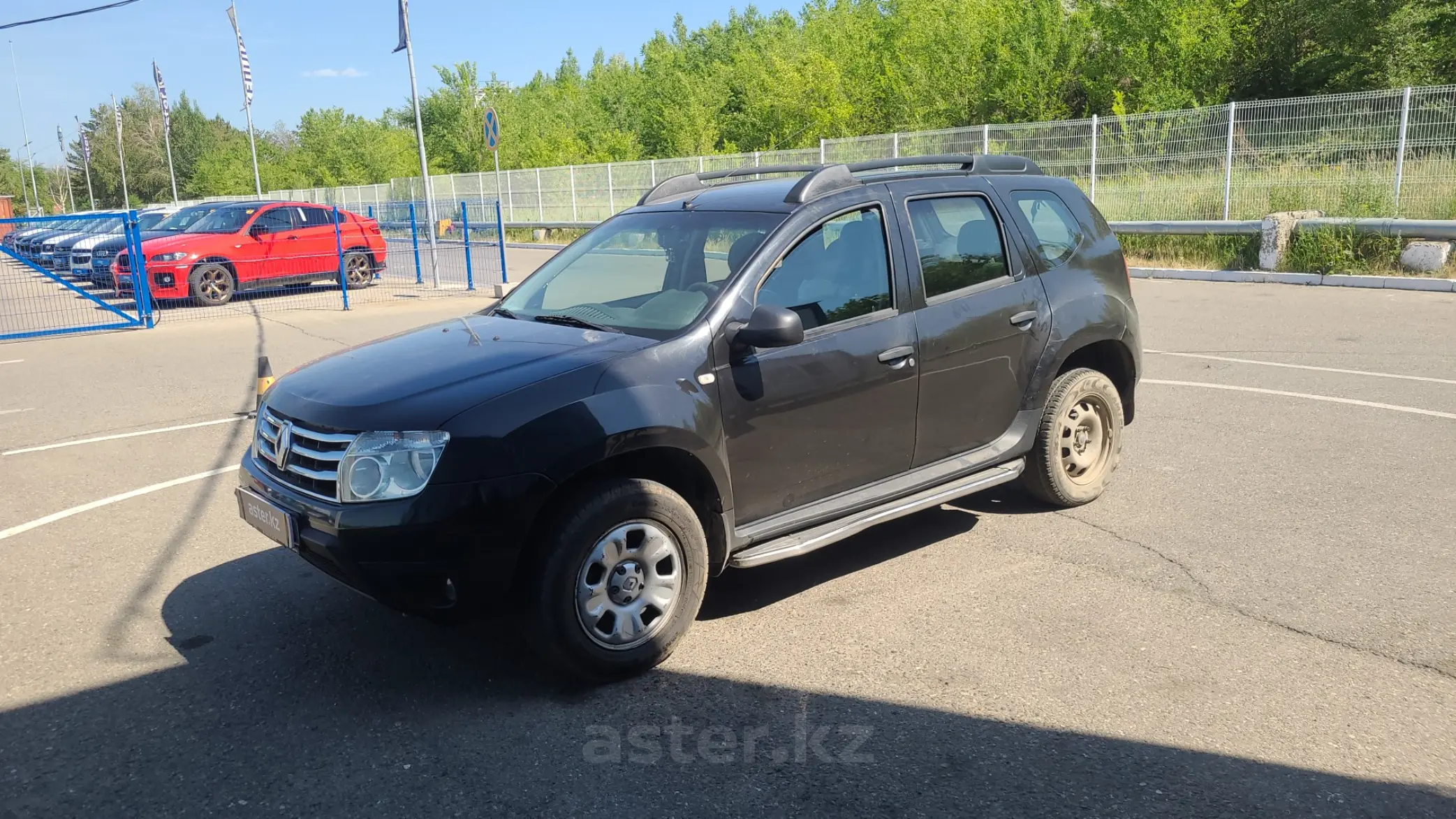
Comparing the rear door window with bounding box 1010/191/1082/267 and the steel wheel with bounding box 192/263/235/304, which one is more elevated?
the rear door window with bounding box 1010/191/1082/267

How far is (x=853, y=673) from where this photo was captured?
3.97 m

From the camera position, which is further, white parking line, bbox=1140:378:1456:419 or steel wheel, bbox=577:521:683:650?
white parking line, bbox=1140:378:1456:419

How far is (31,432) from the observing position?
8508 millimetres

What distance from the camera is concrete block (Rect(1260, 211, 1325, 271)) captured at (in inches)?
653

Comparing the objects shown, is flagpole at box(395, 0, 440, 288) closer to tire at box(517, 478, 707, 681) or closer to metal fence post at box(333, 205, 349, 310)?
metal fence post at box(333, 205, 349, 310)

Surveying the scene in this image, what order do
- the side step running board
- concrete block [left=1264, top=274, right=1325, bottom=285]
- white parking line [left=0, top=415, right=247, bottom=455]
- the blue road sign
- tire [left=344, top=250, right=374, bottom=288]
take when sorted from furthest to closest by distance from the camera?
1. the blue road sign
2. tire [left=344, top=250, right=374, bottom=288]
3. concrete block [left=1264, top=274, right=1325, bottom=285]
4. white parking line [left=0, top=415, right=247, bottom=455]
5. the side step running board

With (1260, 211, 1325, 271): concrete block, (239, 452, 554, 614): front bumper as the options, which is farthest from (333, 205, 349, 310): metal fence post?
(1260, 211, 1325, 271): concrete block

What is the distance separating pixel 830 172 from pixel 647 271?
980 millimetres

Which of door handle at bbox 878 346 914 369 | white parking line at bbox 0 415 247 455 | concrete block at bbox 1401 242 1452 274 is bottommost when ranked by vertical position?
white parking line at bbox 0 415 247 455

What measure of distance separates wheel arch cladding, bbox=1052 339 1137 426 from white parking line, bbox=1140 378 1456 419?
9.46 ft

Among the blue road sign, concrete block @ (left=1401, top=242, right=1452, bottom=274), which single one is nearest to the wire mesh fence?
concrete block @ (left=1401, top=242, right=1452, bottom=274)

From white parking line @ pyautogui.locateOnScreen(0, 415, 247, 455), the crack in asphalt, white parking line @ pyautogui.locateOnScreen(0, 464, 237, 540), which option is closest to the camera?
the crack in asphalt

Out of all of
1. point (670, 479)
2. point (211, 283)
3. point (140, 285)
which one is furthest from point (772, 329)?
point (211, 283)

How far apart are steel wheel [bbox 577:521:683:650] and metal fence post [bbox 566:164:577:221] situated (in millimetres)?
32773
